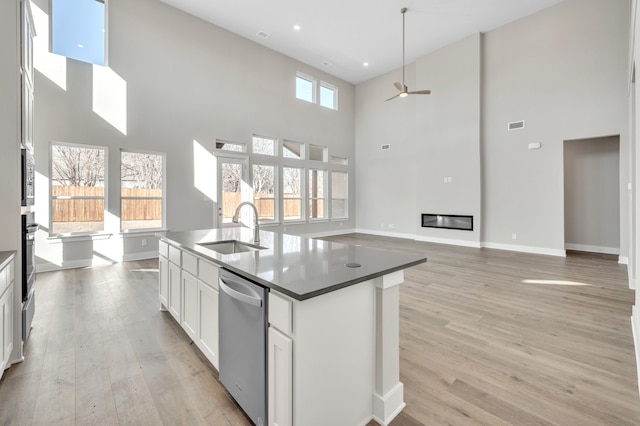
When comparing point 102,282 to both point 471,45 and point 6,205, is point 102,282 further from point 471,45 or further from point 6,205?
point 471,45

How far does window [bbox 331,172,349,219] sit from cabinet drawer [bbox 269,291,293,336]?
8276 mm

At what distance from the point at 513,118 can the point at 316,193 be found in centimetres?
545

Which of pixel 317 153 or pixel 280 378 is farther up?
pixel 317 153

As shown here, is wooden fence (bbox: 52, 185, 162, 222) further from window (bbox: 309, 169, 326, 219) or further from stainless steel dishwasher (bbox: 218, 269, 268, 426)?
stainless steel dishwasher (bbox: 218, 269, 268, 426)

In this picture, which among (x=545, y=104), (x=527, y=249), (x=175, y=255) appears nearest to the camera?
(x=175, y=255)

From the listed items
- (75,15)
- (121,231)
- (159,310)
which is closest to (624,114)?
(159,310)

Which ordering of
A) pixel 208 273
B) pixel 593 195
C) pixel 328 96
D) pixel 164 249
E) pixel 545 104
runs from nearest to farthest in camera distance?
1. pixel 208 273
2. pixel 164 249
3. pixel 545 104
4. pixel 593 195
5. pixel 328 96

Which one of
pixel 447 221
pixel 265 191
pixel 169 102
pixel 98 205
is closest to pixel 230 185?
pixel 265 191

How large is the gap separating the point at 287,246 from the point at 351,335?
3.11 ft

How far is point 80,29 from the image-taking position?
5102 mm

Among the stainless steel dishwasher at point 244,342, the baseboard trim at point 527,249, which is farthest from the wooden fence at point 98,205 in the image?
the baseboard trim at point 527,249

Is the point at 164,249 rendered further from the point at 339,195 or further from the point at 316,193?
the point at 339,195

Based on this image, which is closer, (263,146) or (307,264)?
(307,264)

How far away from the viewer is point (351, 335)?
56.3 inches
